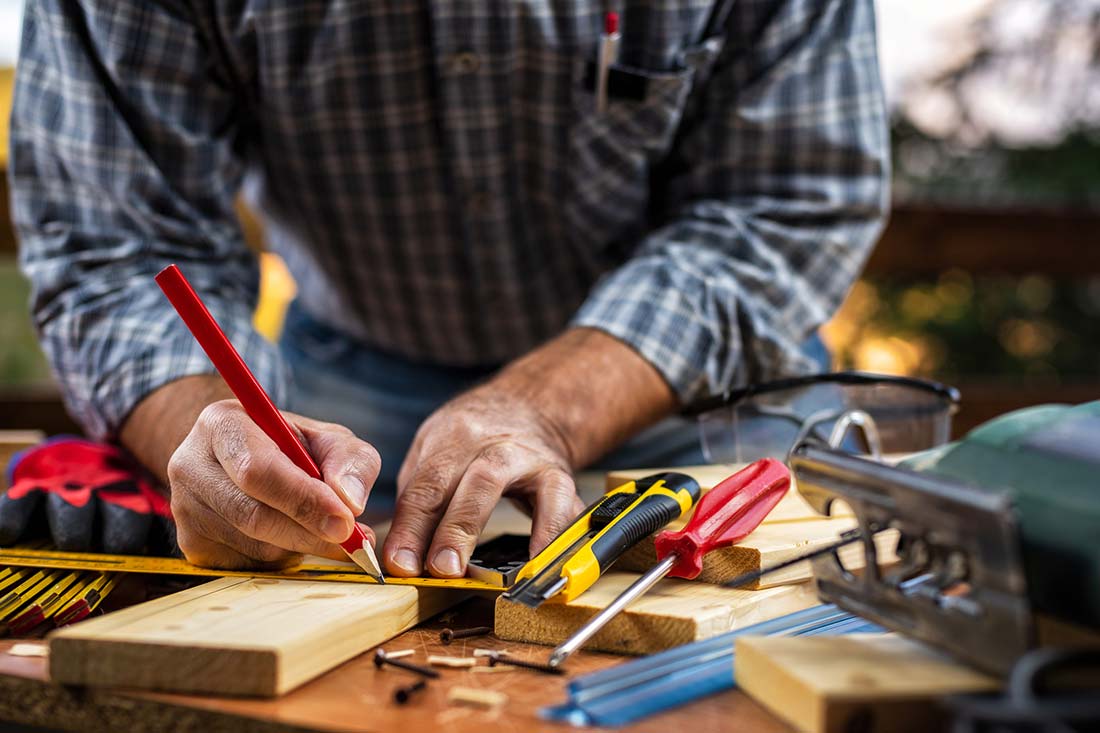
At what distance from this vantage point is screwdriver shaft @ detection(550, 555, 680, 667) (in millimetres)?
671

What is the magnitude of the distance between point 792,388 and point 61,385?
0.98 m

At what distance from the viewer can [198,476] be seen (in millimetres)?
842

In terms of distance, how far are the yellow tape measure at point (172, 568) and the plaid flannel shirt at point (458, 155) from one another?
0.31m

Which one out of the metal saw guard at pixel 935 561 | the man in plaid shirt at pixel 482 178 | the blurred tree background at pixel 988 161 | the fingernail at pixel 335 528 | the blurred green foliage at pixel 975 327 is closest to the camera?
the metal saw guard at pixel 935 561

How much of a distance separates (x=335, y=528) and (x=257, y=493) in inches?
2.8

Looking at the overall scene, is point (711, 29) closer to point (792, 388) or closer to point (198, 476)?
point (792, 388)

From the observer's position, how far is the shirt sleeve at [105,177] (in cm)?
123

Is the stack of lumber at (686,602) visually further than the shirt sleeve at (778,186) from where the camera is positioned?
No

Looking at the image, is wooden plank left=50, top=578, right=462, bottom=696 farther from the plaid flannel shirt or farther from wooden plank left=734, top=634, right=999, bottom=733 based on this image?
the plaid flannel shirt

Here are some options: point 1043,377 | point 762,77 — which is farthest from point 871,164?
point 1043,377

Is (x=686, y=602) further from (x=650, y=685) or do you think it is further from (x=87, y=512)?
(x=87, y=512)

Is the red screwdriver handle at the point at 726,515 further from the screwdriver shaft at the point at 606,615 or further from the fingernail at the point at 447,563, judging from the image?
the fingernail at the point at 447,563

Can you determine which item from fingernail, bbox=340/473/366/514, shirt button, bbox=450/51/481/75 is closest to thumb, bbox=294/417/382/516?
fingernail, bbox=340/473/366/514

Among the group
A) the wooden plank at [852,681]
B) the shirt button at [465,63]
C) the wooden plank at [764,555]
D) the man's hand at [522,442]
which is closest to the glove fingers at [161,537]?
the man's hand at [522,442]
